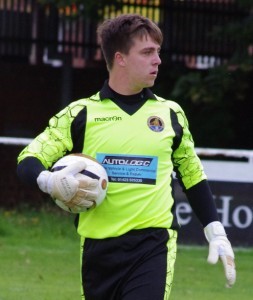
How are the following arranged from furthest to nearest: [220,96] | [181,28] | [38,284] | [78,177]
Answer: [181,28], [220,96], [38,284], [78,177]

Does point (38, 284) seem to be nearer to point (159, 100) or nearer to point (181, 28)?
point (159, 100)

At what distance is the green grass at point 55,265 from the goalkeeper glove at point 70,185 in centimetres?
383

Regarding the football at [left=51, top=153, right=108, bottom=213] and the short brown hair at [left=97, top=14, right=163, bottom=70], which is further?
the short brown hair at [left=97, top=14, right=163, bottom=70]

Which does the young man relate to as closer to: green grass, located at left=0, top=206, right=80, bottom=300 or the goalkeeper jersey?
the goalkeeper jersey

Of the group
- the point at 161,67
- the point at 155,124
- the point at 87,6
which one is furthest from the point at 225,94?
the point at 155,124

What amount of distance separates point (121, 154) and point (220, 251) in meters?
0.69

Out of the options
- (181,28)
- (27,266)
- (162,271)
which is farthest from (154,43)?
(181,28)

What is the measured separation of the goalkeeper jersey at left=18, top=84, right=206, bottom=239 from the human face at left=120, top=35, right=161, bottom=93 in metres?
0.16

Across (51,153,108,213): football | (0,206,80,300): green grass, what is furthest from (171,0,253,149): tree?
(51,153,108,213): football

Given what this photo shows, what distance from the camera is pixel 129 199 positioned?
5.33 metres

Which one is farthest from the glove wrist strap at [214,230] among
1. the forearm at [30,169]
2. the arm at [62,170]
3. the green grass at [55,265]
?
the green grass at [55,265]

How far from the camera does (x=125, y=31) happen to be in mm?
5355

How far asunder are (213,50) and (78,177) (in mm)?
12006

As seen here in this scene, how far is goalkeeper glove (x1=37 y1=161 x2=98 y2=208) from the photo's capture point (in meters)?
5.05
